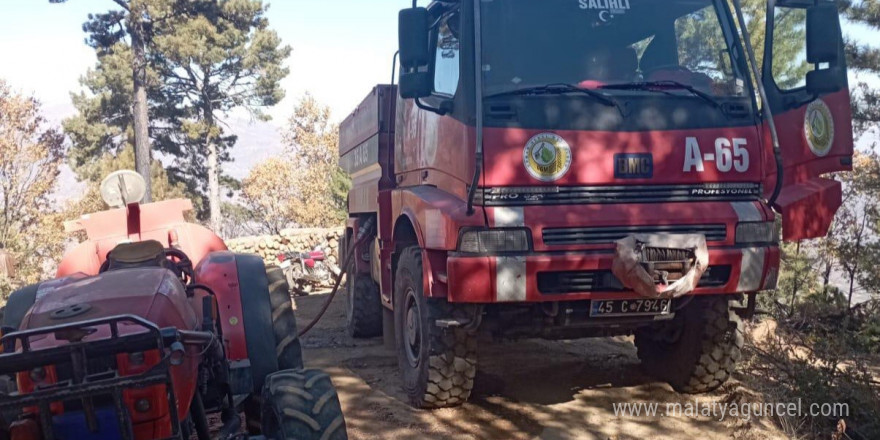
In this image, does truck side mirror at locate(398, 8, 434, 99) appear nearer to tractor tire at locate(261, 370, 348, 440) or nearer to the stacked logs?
tractor tire at locate(261, 370, 348, 440)

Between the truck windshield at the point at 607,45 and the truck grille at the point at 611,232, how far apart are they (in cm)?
92

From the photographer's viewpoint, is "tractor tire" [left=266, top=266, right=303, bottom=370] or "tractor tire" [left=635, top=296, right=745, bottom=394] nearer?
"tractor tire" [left=266, top=266, right=303, bottom=370]

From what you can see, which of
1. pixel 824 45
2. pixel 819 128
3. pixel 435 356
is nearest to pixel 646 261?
pixel 435 356

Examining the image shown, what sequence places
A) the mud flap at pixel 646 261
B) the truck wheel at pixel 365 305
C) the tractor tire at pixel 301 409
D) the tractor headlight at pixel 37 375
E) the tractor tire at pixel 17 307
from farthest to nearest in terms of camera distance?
the truck wheel at pixel 365 305 → the mud flap at pixel 646 261 → the tractor tire at pixel 17 307 → the tractor tire at pixel 301 409 → the tractor headlight at pixel 37 375

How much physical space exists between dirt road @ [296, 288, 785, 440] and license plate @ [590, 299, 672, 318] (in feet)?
2.57

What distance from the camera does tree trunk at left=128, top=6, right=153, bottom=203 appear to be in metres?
22.1

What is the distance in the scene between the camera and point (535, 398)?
A: 5.72 metres

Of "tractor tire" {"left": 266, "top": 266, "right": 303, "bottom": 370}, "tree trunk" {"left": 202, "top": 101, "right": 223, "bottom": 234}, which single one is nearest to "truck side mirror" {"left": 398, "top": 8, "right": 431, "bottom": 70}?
"tractor tire" {"left": 266, "top": 266, "right": 303, "bottom": 370}

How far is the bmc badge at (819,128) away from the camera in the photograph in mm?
5059

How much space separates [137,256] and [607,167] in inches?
114

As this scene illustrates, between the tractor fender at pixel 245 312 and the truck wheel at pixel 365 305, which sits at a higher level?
the tractor fender at pixel 245 312

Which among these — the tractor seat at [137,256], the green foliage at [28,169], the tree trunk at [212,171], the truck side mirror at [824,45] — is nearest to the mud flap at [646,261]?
the truck side mirror at [824,45]

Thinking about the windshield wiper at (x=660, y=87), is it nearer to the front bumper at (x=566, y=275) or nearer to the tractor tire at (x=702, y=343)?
the front bumper at (x=566, y=275)

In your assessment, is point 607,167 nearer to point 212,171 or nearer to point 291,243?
point 291,243
